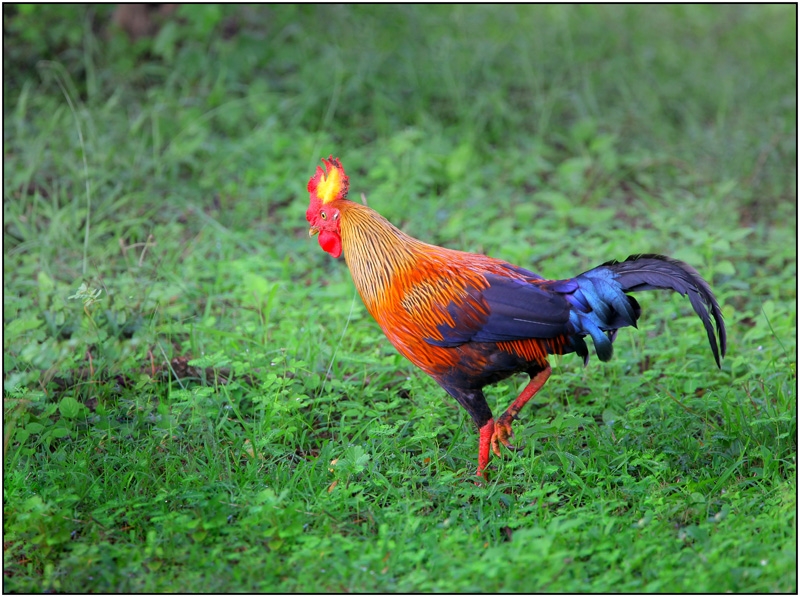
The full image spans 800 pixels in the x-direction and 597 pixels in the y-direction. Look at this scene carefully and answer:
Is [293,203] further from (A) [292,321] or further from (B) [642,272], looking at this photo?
(B) [642,272]

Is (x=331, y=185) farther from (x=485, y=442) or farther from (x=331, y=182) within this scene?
(x=485, y=442)

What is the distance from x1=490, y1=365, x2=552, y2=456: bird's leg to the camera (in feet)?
13.3

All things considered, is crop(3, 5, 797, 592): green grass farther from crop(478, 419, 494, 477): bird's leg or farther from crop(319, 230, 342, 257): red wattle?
crop(319, 230, 342, 257): red wattle

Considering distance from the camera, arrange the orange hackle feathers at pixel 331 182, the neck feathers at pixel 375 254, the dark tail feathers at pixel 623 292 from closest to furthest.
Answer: the dark tail feathers at pixel 623 292
the neck feathers at pixel 375 254
the orange hackle feathers at pixel 331 182

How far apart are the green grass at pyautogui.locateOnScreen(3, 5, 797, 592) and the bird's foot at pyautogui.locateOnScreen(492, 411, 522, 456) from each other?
72mm

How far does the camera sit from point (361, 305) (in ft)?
17.7

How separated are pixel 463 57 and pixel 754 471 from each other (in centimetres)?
509

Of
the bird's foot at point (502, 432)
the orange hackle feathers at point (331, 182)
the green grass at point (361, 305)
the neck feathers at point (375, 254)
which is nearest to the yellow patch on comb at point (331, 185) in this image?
the orange hackle feathers at point (331, 182)

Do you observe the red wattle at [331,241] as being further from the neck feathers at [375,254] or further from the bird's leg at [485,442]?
the bird's leg at [485,442]

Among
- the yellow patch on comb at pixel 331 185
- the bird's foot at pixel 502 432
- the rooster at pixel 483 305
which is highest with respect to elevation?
the yellow patch on comb at pixel 331 185

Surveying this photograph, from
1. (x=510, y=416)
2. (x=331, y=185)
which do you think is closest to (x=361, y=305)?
(x=331, y=185)

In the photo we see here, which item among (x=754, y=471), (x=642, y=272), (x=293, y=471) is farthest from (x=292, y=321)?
(x=754, y=471)

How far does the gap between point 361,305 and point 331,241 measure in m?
1.23

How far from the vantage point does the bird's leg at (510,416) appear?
4062mm
